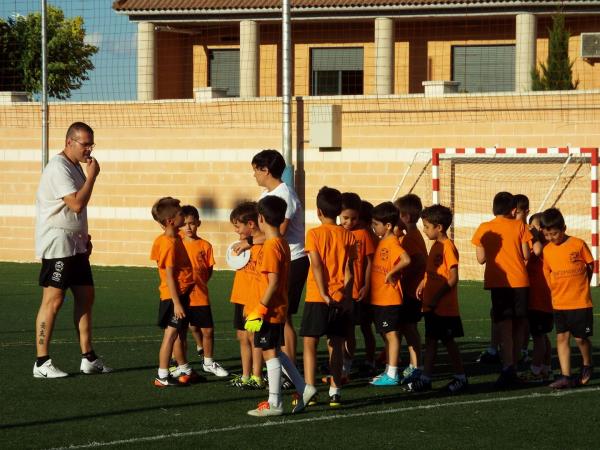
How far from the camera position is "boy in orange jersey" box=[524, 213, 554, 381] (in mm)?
10148

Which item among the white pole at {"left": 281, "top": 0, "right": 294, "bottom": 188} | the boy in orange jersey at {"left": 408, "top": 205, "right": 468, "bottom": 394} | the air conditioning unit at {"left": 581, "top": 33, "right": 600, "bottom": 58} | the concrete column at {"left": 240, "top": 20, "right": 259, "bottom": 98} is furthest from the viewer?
the concrete column at {"left": 240, "top": 20, "right": 259, "bottom": 98}

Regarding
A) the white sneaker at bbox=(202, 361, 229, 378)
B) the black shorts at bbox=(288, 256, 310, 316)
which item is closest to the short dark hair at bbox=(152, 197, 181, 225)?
the black shorts at bbox=(288, 256, 310, 316)

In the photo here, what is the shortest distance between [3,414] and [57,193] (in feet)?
7.55

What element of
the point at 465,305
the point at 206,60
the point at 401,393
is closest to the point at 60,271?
the point at 401,393

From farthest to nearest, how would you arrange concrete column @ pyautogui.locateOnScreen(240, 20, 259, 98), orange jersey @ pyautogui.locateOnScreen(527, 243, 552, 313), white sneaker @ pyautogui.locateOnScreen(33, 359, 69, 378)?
concrete column @ pyautogui.locateOnScreen(240, 20, 259, 98), orange jersey @ pyautogui.locateOnScreen(527, 243, 552, 313), white sneaker @ pyautogui.locateOnScreen(33, 359, 69, 378)

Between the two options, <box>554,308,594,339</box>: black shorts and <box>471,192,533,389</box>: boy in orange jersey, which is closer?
<box>554,308,594,339</box>: black shorts

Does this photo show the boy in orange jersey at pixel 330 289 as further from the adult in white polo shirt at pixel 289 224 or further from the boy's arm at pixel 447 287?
the boy's arm at pixel 447 287

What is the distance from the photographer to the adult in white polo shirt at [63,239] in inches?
396

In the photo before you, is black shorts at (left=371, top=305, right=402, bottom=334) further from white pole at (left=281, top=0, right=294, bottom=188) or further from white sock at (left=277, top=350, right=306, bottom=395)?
white pole at (left=281, top=0, right=294, bottom=188)

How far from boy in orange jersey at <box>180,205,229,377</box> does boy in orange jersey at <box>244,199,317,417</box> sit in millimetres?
1654

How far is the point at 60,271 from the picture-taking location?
10.2 m

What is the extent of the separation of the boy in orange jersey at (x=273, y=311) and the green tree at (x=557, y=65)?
23782 millimetres

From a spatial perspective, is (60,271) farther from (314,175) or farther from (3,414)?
(314,175)

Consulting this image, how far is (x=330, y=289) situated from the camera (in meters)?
8.90
